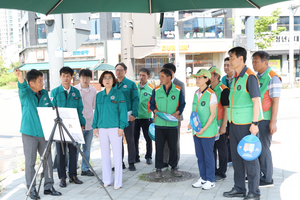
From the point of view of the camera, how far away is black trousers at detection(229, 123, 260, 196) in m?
4.45

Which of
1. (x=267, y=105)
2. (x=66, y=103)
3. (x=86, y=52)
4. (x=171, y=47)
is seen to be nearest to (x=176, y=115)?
(x=267, y=105)

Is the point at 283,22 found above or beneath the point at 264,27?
above

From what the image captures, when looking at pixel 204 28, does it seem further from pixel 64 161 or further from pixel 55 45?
pixel 64 161

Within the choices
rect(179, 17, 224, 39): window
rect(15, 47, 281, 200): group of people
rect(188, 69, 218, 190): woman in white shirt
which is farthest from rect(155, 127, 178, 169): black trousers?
rect(179, 17, 224, 39): window

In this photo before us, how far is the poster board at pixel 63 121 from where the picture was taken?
459 centimetres

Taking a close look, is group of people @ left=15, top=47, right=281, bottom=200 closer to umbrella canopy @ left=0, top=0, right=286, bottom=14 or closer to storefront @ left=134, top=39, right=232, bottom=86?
umbrella canopy @ left=0, top=0, right=286, bottom=14

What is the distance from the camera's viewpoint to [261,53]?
5.08m

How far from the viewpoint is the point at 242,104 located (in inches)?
175

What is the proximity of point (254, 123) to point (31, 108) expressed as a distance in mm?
3261

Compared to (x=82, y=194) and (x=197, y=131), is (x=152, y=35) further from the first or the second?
(x=82, y=194)

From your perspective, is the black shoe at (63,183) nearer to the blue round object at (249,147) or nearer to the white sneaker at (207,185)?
the white sneaker at (207,185)

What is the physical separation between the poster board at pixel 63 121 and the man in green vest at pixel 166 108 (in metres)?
1.61

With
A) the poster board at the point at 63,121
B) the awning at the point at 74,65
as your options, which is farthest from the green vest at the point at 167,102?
the awning at the point at 74,65

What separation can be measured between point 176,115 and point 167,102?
0.29 m
